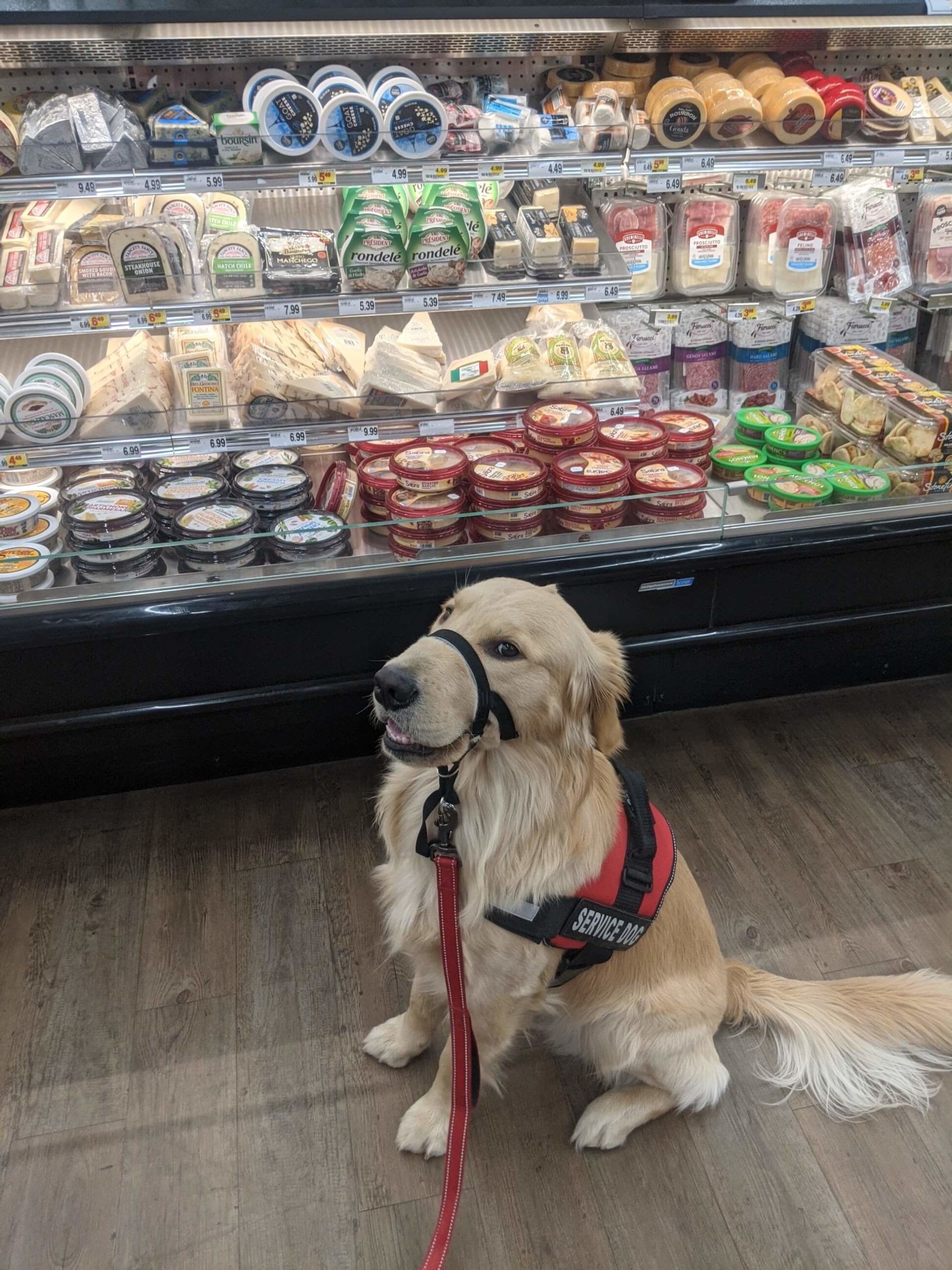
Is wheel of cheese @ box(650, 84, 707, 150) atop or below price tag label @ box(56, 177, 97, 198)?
atop

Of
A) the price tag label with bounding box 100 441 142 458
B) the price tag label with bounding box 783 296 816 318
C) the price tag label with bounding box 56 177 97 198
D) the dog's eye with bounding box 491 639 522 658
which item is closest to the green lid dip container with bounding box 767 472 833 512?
the price tag label with bounding box 783 296 816 318

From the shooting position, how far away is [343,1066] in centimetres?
200

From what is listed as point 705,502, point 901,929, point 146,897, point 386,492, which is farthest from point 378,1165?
point 705,502

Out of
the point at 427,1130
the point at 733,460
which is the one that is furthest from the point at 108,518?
the point at 733,460

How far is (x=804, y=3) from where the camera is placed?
269 cm

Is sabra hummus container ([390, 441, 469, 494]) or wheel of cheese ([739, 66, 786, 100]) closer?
sabra hummus container ([390, 441, 469, 494])

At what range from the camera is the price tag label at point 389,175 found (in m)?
2.40

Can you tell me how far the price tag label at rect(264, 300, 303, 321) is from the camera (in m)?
2.41

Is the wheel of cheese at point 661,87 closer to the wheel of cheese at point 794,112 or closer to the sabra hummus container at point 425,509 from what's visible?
the wheel of cheese at point 794,112

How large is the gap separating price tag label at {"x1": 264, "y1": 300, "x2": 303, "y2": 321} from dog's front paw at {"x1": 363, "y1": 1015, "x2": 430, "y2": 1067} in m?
1.81

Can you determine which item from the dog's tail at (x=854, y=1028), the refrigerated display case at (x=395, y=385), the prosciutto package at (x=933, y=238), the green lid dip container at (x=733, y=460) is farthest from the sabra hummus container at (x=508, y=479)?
the prosciutto package at (x=933, y=238)

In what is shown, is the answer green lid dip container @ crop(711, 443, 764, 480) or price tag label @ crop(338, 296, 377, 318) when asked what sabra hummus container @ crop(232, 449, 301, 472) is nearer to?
price tag label @ crop(338, 296, 377, 318)

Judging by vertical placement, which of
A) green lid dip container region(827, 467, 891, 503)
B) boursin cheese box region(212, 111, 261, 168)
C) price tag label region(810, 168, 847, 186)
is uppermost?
→ boursin cheese box region(212, 111, 261, 168)

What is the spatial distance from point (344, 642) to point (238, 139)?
4.43ft
